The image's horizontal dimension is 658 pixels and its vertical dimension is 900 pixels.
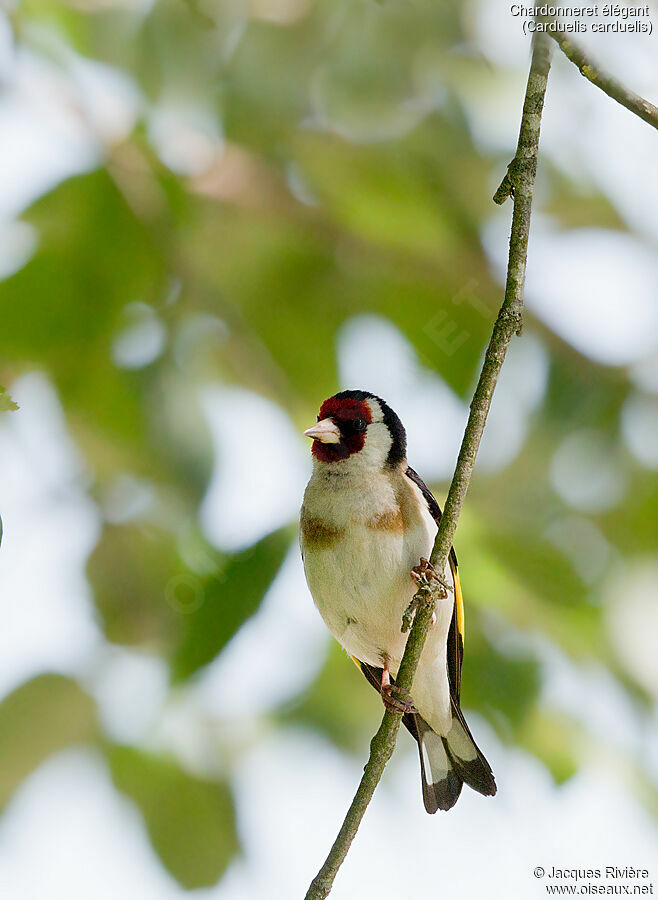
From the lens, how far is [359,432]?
326 cm

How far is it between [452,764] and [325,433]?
1442mm

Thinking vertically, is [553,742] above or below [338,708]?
above

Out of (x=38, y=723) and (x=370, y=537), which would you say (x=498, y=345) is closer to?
(x=370, y=537)

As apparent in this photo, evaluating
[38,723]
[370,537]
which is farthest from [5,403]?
[38,723]

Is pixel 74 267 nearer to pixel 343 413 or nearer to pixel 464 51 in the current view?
pixel 343 413

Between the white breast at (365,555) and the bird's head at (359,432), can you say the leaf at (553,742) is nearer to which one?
the white breast at (365,555)

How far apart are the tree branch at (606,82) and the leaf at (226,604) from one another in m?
1.97

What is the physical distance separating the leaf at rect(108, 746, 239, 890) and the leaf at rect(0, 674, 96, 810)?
0.62ft

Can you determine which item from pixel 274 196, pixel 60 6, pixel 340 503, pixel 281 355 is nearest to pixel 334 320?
pixel 281 355

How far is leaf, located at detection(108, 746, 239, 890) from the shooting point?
3717mm

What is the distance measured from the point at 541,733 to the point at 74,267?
7.61 ft

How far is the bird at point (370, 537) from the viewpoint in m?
3.05

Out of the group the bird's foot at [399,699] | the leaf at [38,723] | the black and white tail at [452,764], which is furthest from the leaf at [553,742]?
the leaf at [38,723]

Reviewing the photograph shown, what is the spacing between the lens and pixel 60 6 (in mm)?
3828
